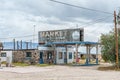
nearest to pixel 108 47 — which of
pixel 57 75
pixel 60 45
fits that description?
pixel 60 45

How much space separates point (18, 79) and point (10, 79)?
61cm

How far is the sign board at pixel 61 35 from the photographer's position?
54906 millimetres

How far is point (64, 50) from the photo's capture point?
58.7 m

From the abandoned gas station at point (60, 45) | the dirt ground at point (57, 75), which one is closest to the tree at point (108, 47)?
the abandoned gas station at point (60, 45)

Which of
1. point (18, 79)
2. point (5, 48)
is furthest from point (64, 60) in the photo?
point (18, 79)

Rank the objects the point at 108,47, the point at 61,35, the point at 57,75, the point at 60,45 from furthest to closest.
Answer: the point at 61,35 → the point at 60,45 → the point at 108,47 → the point at 57,75

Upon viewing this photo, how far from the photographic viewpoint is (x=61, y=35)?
189 feet

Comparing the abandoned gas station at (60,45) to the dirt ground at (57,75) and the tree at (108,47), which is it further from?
the dirt ground at (57,75)

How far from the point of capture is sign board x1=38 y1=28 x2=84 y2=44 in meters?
54.9

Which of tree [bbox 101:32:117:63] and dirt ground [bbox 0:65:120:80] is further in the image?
tree [bbox 101:32:117:63]

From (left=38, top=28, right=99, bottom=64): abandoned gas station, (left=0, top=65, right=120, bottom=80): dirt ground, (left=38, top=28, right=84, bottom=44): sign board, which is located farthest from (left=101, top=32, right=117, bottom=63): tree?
(left=38, top=28, right=84, bottom=44): sign board

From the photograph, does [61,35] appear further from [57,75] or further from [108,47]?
[57,75]

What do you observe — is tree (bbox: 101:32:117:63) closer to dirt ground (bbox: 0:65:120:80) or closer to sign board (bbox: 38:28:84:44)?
dirt ground (bbox: 0:65:120:80)

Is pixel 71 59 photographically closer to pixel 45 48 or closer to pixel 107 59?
pixel 45 48
